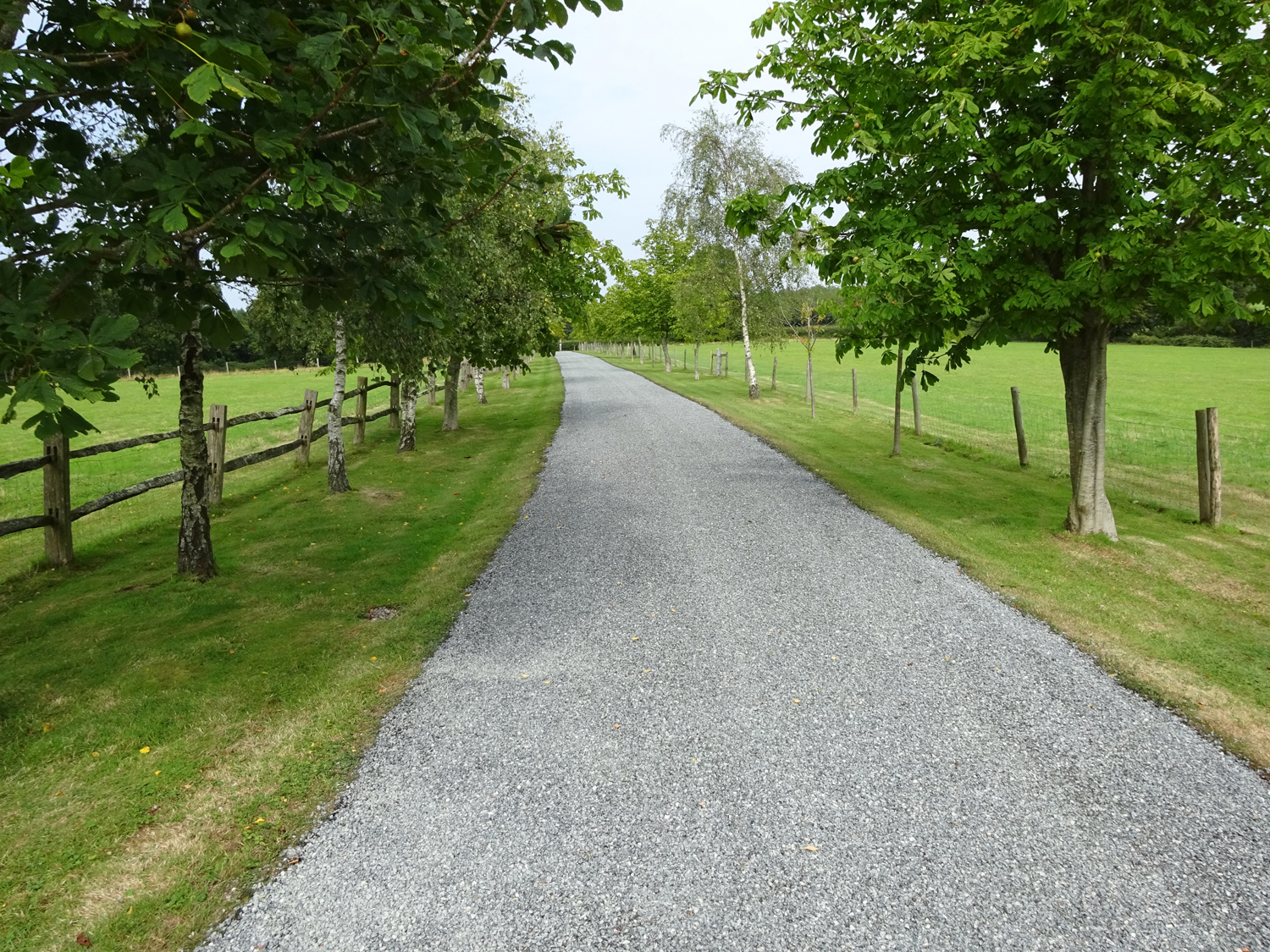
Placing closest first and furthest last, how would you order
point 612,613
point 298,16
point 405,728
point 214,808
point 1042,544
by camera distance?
point 214,808 → point 298,16 → point 405,728 → point 612,613 → point 1042,544

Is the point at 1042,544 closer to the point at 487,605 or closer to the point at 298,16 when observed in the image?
the point at 487,605

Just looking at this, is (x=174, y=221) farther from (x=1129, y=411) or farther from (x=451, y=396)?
(x=1129, y=411)

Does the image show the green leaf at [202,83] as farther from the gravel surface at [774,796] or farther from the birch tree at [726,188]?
the birch tree at [726,188]

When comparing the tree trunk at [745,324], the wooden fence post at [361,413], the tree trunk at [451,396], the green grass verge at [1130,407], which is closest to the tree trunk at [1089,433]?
the green grass verge at [1130,407]

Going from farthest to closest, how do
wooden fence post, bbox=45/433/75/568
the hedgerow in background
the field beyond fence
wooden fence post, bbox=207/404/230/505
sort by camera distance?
1. the field beyond fence
2. wooden fence post, bbox=207/404/230/505
3. wooden fence post, bbox=45/433/75/568
4. the hedgerow in background

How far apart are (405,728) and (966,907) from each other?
363 cm

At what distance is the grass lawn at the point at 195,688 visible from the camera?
→ 3479 millimetres

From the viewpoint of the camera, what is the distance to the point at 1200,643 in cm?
608

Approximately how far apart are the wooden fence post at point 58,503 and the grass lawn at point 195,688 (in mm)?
288

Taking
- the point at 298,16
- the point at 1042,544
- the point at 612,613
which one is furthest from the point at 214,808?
the point at 1042,544

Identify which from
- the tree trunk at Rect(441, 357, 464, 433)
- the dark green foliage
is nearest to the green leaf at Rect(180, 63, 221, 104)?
the dark green foliage

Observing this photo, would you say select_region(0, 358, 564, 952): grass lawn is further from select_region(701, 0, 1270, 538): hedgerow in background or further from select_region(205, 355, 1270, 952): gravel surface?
select_region(701, 0, 1270, 538): hedgerow in background

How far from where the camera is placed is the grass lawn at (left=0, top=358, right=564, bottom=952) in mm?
3479

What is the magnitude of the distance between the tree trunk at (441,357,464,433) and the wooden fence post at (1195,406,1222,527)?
15802 millimetres
